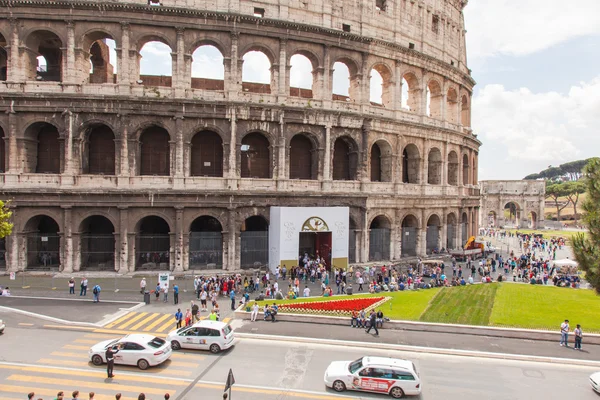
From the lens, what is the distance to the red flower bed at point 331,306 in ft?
71.1

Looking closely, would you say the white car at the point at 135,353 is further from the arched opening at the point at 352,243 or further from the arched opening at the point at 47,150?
the arched opening at the point at 352,243

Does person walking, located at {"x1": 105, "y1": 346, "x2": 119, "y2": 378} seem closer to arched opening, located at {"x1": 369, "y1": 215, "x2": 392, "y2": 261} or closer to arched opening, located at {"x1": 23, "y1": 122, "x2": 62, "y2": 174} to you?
arched opening, located at {"x1": 23, "y1": 122, "x2": 62, "y2": 174}

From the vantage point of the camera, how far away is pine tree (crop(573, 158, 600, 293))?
18469mm

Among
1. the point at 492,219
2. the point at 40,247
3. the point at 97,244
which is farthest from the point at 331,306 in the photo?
the point at 492,219

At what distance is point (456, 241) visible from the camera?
4247 centimetres

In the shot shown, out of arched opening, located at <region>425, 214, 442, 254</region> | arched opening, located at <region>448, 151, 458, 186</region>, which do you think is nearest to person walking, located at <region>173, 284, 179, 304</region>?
arched opening, located at <region>425, 214, 442, 254</region>

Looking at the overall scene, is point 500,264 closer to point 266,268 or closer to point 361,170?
point 361,170

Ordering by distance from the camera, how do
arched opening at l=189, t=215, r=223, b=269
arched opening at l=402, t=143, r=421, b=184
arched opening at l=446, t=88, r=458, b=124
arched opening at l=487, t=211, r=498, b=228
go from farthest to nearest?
arched opening at l=487, t=211, r=498, b=228 → arched opening at l=446, t=88, r=458, b=124 → arched opening at l=402, t=143, r=421, b=184 → arched opening at l=189, t=215, r=223, b=269

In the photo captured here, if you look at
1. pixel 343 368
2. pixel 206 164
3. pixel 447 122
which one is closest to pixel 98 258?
pixel 206 164

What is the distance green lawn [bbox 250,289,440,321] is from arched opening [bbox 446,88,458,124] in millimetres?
23105

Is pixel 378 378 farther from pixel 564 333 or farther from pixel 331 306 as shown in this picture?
pixel 564 333

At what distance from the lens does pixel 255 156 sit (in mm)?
32281

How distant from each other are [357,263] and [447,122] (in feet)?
58.1

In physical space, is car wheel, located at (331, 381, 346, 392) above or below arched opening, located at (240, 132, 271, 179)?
below
